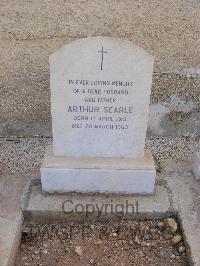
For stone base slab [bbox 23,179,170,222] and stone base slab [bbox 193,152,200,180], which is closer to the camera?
stone base slab [bbox 23,179,170,222]

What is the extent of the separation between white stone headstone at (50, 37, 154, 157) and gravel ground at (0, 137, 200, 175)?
71 cm

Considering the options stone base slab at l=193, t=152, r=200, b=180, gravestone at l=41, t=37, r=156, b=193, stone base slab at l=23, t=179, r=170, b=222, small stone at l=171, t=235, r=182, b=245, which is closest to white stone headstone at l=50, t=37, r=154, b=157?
gravestone at l=41, t=37, r=156, b=193

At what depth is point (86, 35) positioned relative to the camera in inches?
173

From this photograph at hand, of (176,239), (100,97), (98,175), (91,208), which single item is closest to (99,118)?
(100,97)

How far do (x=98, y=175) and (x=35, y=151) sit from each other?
1209 mm

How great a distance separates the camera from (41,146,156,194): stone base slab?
3.47 metres

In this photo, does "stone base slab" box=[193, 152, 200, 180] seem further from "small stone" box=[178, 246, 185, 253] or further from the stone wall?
the stone wall

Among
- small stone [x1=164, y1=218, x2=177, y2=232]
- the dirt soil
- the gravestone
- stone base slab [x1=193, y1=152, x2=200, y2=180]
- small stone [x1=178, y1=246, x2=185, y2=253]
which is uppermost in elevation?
the gravestone

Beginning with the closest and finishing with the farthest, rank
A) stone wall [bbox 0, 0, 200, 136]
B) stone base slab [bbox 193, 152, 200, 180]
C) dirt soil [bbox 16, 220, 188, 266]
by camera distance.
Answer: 1. dirt soil [bbox 16, 220, 188, 266]
2. stone base slab [bbox 193, 152, 200, 180]
3. stone wall [bbox 0, 0, 200, 136]

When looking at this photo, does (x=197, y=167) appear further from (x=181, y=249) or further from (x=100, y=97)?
(x=100, y=97)

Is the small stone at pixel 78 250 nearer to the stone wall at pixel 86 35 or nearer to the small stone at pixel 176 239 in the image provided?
the small stone at pixel 176 239

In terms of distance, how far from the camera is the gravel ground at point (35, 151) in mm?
4086

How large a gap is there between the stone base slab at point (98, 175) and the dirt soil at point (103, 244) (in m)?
0.33

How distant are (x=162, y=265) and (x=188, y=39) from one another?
2586 millimetres
